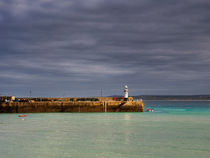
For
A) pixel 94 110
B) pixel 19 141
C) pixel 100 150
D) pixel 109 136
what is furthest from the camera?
pixel 94 110

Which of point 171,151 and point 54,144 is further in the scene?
point 54,144

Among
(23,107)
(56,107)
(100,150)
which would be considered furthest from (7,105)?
(100,150)

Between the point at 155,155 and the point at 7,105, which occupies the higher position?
the point at 7,105

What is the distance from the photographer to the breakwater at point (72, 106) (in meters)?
64.9

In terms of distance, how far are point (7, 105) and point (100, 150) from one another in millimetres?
48348

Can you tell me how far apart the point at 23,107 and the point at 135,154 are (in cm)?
4895

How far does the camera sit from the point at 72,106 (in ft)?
216

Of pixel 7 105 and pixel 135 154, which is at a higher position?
pixel 7 105

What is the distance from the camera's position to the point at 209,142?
27.2 metres

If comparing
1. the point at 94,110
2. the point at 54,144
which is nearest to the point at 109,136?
the point at 54,144

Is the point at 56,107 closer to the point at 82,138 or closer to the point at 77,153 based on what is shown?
the point at 82,138

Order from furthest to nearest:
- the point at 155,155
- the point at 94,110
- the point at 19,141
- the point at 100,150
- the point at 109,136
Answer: the point at 94,110 → the point at 109,136 → the point at 19,141 → the point at 100,150 → the point at 155,155

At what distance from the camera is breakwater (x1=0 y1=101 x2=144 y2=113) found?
213ft

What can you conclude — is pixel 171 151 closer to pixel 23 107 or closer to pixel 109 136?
pixel 109 136
